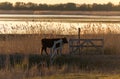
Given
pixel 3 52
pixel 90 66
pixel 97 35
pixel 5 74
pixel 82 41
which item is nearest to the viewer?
pixel 5 74

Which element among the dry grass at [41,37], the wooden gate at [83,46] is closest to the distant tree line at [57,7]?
the dry grass at [41,37]

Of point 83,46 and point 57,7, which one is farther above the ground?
point 83,46

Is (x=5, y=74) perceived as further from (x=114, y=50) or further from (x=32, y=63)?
(x=114, y=50)

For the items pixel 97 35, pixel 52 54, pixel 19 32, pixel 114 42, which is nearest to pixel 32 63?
pixel 52 54

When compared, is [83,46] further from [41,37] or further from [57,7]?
[57,7]

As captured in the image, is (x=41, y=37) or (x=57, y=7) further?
(x=57, y=7)

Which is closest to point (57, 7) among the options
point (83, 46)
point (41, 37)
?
point (41, 37)

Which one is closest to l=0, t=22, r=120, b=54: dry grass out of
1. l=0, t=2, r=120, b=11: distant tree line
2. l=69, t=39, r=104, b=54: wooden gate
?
l=69, t=39, r=104, b=54: wooden gate

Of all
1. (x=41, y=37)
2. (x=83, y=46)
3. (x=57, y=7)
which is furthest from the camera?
(x=57, y=7)

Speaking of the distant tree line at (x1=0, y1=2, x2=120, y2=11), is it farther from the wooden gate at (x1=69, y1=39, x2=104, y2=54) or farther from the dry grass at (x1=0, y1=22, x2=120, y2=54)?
the wooden gate at (x1=69, y1=39, x2=104, y2=54)

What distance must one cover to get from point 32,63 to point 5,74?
12.6 feet

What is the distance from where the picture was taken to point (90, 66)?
18.8m

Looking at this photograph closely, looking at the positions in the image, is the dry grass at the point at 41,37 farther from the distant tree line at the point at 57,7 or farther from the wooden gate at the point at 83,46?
the distant tree line at the point at 57,7

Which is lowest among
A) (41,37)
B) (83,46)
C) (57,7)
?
(57,7)
